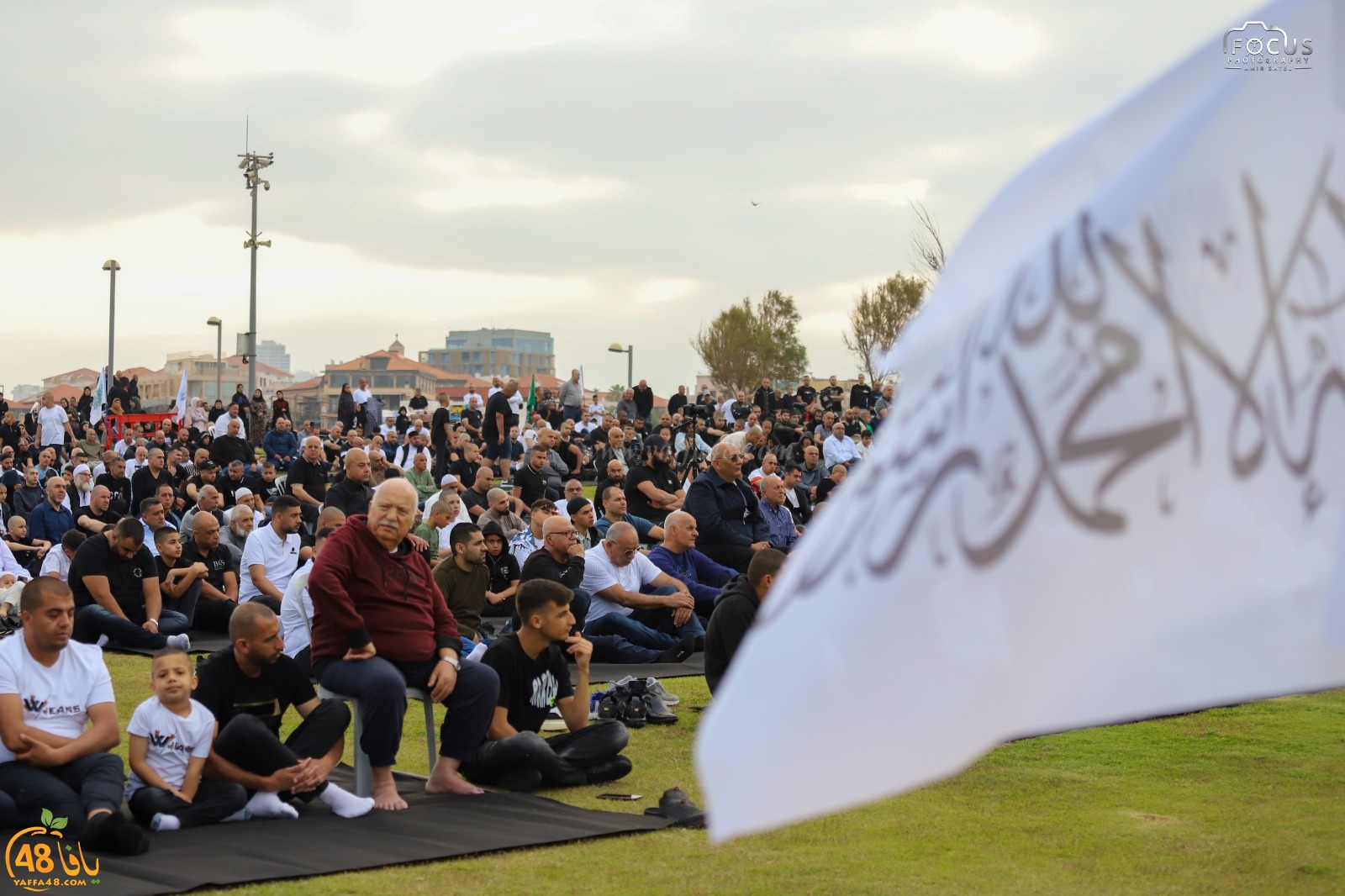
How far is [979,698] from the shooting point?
2502 millimetres

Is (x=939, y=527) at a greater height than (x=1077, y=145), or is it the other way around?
(x=1077, y=145)

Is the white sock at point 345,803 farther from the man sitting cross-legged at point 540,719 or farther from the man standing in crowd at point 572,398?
the man standing in crowd at point 572,398

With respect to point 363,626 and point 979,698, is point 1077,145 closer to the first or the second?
point 979,698

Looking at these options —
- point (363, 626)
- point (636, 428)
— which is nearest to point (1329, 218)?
point (363, 626)

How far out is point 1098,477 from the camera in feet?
→ 8.87

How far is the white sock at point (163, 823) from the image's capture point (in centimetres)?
690

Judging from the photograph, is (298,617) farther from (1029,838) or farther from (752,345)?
(752,345)

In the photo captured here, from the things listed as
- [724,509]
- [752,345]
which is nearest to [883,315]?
[752,345]

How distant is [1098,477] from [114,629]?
1128 cm

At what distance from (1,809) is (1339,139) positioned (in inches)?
242

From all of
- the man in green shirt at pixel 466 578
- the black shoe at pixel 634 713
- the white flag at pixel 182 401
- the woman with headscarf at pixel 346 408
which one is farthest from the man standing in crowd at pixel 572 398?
the black shoe at pixel 634 713

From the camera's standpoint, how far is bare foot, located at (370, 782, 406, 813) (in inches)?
296

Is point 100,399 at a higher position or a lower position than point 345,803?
higher

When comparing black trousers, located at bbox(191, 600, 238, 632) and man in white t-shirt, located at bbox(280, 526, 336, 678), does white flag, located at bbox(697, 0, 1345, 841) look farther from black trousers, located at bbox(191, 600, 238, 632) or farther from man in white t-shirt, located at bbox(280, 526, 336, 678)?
black trousers, located at bbox(191, 600, 238, 632)
